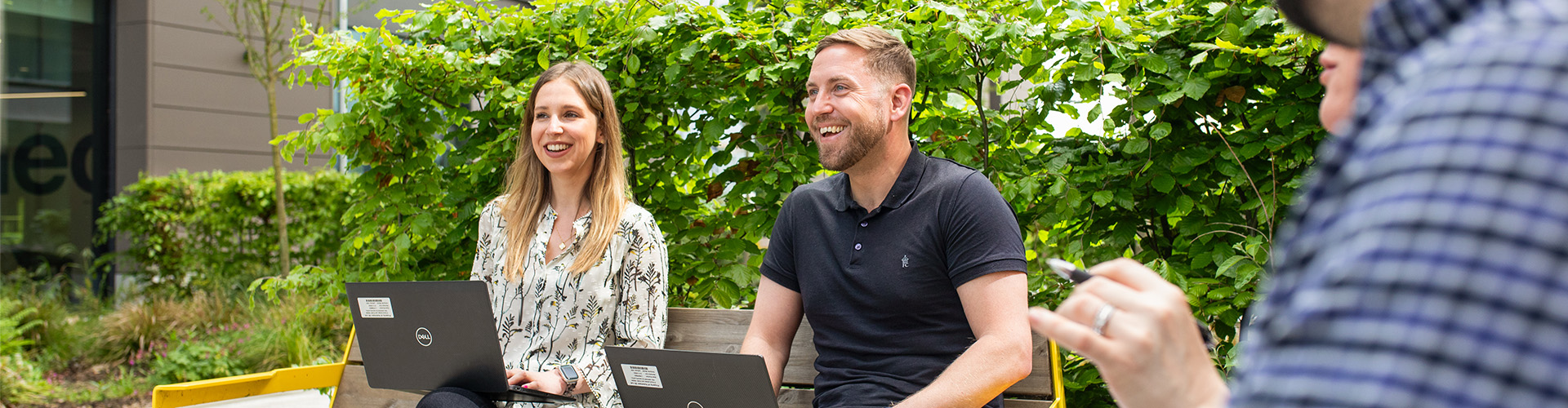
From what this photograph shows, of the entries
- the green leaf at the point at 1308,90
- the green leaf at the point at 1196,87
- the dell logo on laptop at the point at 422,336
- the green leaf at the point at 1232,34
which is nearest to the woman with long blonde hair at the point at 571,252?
the dell logo on laptop at the point at 422,336

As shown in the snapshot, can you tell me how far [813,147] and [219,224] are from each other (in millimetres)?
6517

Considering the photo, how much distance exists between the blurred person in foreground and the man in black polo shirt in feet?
5.17

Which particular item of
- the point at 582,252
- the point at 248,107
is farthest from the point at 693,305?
the point at 248,107

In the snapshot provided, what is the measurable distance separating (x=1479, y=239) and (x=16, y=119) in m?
10.1

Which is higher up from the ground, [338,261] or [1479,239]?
[1479,239]

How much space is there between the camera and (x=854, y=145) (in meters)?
2.36

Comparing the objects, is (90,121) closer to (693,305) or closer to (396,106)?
(396,106)

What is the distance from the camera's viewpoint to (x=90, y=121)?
8664mm

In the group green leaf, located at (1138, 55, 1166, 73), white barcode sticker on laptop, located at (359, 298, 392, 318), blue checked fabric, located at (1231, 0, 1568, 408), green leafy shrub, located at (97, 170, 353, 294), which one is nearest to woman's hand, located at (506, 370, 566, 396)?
white barcode sticker on laptop, located at (359, 298, 392, 318)

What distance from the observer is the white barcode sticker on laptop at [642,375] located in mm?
2102

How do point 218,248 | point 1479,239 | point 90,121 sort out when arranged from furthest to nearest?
point 90,121 → point 218,248 → point 1479,239

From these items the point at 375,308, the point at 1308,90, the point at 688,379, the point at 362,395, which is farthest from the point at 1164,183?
the point at 362,395

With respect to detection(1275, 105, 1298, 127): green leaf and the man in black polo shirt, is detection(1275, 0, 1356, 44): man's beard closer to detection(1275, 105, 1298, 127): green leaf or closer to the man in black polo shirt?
the man in black polo shirt

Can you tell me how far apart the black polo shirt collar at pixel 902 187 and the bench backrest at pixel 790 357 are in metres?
0.37
